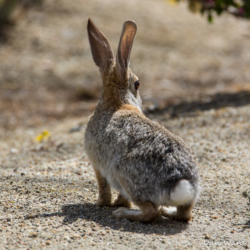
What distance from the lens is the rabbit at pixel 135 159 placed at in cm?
352

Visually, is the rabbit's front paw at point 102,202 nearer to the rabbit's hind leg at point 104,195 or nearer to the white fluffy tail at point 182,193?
the rabbit's hind leg at point 104,195

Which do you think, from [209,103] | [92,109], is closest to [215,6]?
[209,103]

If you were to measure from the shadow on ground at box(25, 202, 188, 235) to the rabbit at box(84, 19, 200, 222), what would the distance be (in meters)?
0.07

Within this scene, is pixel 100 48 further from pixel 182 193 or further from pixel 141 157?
pixel 182 193

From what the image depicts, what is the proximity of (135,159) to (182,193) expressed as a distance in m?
0.54

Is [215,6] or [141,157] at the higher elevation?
[215,6]

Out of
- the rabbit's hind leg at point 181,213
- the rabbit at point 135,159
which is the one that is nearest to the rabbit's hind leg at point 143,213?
the rabbit at point 135,159

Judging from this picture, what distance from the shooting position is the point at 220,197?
4371 mm

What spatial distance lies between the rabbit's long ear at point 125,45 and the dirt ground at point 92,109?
1.16 meters

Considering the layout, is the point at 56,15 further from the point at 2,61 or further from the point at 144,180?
the point at 144,180

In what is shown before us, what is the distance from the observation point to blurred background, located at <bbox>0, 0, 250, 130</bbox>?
30.6ft

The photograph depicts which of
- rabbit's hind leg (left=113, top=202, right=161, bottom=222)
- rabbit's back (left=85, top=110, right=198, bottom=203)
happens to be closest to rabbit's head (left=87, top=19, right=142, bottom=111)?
rabbit's back (left=85, top=110, right=198, bottom=203)

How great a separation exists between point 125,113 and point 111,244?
4.71ft

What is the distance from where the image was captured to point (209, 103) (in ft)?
26.0
